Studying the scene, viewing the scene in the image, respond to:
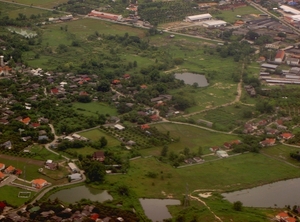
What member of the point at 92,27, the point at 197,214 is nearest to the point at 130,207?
the point at 197,214

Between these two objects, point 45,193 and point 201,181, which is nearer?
point 45,193

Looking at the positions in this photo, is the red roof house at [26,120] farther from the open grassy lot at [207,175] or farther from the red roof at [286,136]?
the red roof at [286,136]


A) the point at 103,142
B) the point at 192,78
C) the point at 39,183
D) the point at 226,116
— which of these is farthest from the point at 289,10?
the point at 39,183

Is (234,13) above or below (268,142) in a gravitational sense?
above

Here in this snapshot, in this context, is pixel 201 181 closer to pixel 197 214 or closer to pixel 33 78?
pixel 197 214

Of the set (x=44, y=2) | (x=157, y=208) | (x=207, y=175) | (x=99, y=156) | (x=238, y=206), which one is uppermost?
(x=44, y=2)

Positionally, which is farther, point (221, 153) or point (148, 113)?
point (148, 113)

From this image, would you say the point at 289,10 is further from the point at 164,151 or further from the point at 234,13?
the point at 164,151
